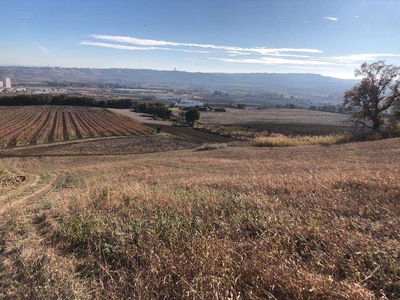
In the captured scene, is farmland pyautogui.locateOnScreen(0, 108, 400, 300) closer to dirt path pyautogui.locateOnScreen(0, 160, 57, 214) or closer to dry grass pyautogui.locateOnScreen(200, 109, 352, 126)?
dirt path pyautogui.locateOnScreen(0, 160, 57, 214)

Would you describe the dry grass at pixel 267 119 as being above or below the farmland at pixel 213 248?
below

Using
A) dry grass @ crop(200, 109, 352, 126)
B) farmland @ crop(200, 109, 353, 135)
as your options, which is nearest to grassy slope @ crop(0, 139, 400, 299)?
farmland @ crop(200, 109, 353, 135)

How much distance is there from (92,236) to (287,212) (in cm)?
353

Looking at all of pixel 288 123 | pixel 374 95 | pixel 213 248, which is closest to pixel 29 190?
pixel 213 248

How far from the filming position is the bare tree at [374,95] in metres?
36.4

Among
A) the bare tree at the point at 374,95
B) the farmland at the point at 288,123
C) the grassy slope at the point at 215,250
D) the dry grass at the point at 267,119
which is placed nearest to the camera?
the grassy slope at the point at 215,250

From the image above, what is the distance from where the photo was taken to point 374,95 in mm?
37250

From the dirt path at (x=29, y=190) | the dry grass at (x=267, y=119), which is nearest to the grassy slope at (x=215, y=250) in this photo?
the dirt path at (x=29, y=190)

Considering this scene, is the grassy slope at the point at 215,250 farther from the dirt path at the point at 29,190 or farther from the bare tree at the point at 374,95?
the bare tree at the point at 374,95

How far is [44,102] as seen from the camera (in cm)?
12094

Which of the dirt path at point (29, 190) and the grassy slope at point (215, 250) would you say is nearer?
the grassy slope at point (215, 250)

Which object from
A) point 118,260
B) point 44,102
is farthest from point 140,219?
point 44,102

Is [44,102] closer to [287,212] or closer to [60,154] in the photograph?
[60,154]

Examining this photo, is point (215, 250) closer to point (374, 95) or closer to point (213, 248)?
point (213, 248)
